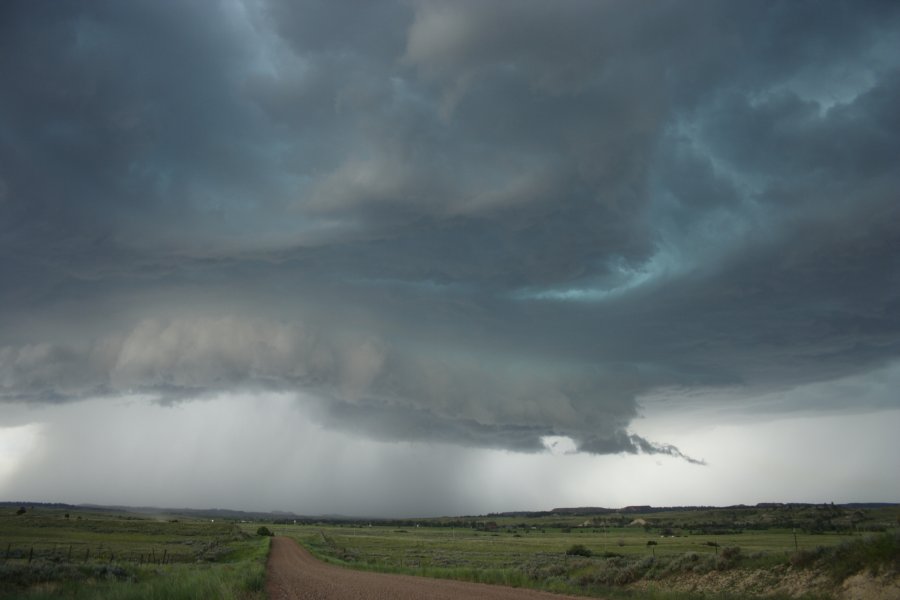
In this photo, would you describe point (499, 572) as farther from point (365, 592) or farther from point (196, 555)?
point (196, 555)

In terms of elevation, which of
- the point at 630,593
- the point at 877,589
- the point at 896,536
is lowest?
the point at 630,593

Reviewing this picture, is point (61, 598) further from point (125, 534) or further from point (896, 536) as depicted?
point (125, 534)

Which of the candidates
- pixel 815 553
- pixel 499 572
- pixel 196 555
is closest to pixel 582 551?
pixel 499 572

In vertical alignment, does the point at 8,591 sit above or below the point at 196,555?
above

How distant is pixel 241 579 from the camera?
24.2m

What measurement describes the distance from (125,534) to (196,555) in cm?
4626

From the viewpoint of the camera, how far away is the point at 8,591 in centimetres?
2292

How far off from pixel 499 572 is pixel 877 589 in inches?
709

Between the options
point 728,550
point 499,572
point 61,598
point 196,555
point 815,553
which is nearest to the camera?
point 61,598

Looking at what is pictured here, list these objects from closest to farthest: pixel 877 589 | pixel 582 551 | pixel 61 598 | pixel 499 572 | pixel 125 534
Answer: pixel 877 589, pixel 61 598, pixel 499 572, pixel 582 551, pixel 125 534

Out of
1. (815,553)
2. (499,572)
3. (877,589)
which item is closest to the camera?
(877,589)

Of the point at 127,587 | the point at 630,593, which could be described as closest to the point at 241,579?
the point at 127,587

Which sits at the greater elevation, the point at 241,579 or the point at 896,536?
the point at 896,536

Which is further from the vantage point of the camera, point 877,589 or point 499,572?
point 499,572
